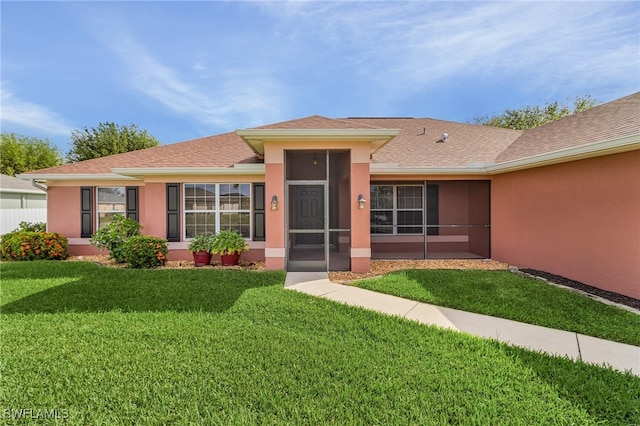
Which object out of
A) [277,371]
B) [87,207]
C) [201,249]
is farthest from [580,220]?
[87,207]

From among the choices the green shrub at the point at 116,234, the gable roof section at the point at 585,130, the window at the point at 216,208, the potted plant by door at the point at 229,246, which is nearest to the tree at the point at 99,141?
the green shrub at the point at 116,234

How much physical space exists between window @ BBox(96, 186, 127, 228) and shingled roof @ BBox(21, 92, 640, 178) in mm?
746

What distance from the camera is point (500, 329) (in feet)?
15.2

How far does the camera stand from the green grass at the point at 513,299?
4.68 m

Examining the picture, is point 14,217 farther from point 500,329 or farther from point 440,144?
point 500,329

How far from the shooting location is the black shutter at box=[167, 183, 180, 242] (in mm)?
9992

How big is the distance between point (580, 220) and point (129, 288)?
10331mm

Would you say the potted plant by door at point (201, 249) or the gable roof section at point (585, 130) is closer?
the gable roof section at point (585, 130)

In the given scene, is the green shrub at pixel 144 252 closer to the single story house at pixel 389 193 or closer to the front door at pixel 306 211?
the single story house at pixel 389 193

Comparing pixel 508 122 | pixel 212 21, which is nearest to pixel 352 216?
pixel 212 21

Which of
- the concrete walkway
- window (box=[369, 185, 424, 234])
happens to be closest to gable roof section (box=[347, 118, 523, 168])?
window (box=[369, 185, 424, 234])

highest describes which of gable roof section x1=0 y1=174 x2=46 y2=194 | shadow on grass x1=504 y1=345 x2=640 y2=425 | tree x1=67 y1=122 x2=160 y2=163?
tree x1=67 y1=122 x2=160 y2=163

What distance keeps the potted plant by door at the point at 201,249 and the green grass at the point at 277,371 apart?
3.83m

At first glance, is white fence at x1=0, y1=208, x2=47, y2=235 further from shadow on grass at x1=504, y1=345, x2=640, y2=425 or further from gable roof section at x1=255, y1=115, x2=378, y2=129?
shadow on grass at x1=504, y1=345, x2=640, y2=425
